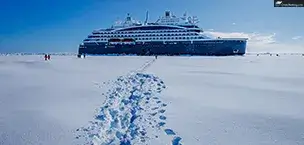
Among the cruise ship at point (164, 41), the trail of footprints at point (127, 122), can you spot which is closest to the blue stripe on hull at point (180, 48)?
the cruise ship at point (164, 41)

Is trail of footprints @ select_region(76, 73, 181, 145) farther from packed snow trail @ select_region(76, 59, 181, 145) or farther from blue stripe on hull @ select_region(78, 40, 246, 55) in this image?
blue stripe on hull @ select_region(78, 40, 246, 55)

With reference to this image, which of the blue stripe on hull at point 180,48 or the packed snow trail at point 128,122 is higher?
the blue stripe on hull at point 180,48

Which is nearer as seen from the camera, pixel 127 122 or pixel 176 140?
pixel 176 140

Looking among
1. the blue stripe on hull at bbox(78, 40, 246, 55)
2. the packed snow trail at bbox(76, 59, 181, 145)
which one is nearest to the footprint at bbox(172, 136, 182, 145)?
the packed snow trail at bbox(76, 59, 181, 145)

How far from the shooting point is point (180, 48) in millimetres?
59031

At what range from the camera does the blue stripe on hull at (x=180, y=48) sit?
5903 cm

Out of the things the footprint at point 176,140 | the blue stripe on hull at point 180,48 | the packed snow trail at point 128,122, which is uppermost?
the blue stripe on hull at point 180,48

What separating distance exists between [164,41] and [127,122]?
5582 centimetres

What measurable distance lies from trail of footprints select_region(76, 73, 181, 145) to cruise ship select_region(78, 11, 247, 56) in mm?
54038

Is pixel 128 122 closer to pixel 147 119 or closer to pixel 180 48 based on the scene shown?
Result: pixel 147 119

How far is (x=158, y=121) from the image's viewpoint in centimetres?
407

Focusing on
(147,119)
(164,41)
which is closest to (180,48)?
(164,41)

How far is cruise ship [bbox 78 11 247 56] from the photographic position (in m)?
59.2

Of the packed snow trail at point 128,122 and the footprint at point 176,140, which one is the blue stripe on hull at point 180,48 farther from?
the footprint at point 176,140
